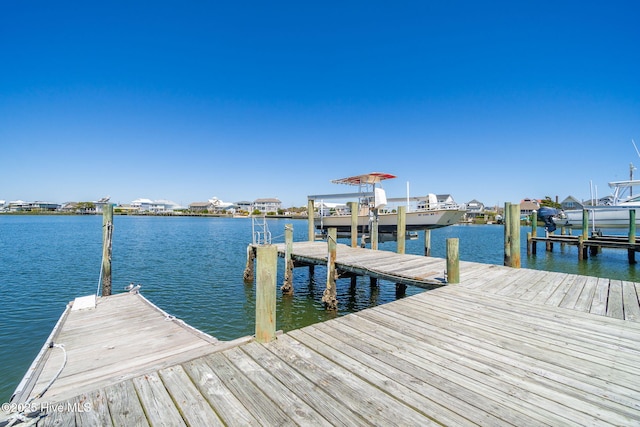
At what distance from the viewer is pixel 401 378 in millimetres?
2928

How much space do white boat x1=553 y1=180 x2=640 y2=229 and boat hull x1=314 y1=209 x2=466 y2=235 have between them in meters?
19.7

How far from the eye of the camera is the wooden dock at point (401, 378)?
238 centimetres

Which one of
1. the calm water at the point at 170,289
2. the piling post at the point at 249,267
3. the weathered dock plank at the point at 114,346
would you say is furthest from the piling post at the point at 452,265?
the piling post at the point at 249,267

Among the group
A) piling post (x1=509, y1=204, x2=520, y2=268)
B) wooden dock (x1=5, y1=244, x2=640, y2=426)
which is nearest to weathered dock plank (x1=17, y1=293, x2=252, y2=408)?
wooden dock (x1=5, y1=244, x2=640, y2=426)

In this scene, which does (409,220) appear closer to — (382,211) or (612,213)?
(382,211)

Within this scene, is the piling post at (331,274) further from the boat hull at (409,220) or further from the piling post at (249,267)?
the boat hull at (409,220)

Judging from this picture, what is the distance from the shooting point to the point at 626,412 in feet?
8.05

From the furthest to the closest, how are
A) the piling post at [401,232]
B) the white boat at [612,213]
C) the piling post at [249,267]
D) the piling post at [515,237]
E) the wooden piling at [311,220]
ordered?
the white boat at [612,213] < the wooden piling at [311,220] < the piling post at [249,267] < the piling post at [401,232] < the piling post at [515,237]

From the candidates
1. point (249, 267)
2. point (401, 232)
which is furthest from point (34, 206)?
point (401, 232)

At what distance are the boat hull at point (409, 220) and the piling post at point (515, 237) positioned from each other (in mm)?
8460

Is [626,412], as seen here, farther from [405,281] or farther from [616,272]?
[616,272]

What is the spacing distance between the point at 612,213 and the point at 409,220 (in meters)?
24.9

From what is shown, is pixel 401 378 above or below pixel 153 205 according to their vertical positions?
below

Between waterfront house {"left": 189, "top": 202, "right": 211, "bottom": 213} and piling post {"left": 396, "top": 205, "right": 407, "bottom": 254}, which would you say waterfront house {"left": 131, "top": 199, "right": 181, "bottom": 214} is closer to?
waterfront house {"left": 189, "top": 202, "right": 211, "bottom": 213}
